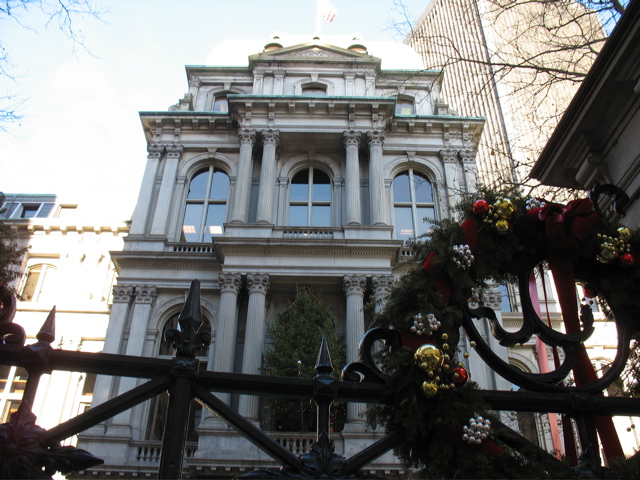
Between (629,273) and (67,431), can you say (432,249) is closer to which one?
(629,273)

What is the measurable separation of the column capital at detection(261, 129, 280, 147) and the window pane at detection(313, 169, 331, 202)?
2324 mm

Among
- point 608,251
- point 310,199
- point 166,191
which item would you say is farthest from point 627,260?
point 166,191

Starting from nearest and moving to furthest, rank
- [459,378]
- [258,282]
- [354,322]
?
[459,378] < [354,322] < [258,282]

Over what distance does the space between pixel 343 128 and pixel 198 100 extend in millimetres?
8398

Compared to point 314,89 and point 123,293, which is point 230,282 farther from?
point 314,89

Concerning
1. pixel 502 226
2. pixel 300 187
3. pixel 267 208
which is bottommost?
pixel 502 226

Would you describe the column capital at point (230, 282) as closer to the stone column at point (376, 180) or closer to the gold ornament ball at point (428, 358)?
the stone column at point (376, 180)

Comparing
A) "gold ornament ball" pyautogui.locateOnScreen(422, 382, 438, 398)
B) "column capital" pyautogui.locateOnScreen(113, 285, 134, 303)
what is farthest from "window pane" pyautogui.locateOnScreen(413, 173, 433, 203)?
"gold ornament ball" pyautogui.locateOnScreen(422, 382, 438, 398)

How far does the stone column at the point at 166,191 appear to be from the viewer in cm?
2241

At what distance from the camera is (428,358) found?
301 centimetres

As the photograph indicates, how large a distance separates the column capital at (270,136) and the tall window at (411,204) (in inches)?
221

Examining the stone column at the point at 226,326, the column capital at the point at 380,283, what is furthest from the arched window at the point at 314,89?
the stone column at the point at 226,326

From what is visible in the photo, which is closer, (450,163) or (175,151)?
(450,163)

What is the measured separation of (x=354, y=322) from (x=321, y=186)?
787cm
